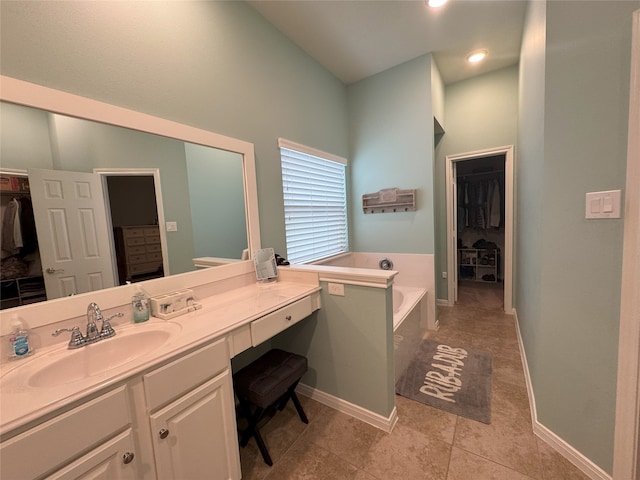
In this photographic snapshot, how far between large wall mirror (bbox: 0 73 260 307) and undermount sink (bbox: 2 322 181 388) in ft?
0.98

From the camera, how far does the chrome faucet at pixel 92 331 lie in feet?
3.62

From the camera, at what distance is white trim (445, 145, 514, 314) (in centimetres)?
318

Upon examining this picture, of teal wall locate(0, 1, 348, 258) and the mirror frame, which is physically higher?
teal wall locate(0, 1, 348, 258)

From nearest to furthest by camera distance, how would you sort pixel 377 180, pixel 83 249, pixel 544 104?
pixel 83 249 → pixel 544 104 → pixel 377 180

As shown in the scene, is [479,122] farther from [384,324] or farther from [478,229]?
[384,324]

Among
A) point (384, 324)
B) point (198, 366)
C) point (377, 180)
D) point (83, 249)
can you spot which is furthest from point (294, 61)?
point (198, 366)

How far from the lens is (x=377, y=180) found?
3252 mm

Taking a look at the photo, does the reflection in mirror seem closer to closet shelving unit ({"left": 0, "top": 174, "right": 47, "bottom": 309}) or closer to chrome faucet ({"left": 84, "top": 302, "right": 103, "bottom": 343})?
chrome faucet ({"left": 84, "top": 302, "right": 103, "bottom": 343})

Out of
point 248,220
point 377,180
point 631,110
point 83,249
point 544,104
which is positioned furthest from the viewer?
point 377,180

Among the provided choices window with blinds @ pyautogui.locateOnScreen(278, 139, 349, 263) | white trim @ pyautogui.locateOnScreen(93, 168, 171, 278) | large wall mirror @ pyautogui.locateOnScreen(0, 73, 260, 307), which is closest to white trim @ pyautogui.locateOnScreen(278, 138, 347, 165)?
window with blinds @ pyautogui.locateOnScreen(278, 139, 349, 263)

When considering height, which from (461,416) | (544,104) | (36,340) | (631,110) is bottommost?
(461,416)

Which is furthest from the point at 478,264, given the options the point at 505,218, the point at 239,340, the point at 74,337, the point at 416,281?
the point at 74,337

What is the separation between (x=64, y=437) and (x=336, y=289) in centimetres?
133

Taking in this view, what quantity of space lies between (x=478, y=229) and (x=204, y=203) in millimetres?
5129
